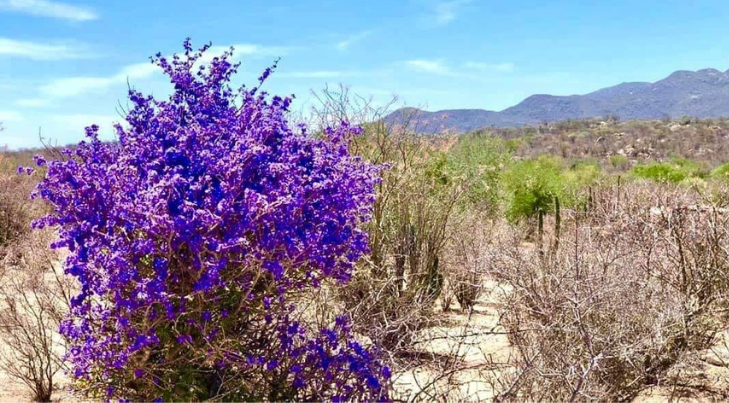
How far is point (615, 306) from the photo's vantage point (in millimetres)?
5473

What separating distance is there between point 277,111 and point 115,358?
73.6 inches

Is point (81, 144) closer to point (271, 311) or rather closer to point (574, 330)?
point (271, 311)

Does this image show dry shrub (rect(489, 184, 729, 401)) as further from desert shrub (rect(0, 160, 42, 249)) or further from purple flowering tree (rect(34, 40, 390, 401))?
desert shrub (rect(0, 160, 42, 249))

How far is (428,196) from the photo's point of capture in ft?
30.4

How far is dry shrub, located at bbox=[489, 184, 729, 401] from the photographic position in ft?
15.9

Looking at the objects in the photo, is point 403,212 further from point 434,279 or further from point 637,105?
point 637,105

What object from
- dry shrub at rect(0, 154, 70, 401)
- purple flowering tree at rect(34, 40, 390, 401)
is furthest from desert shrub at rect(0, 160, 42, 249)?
purple flowering tree at rect(34, 40, 390, 401)

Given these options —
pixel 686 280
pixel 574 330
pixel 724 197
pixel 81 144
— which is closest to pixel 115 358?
pixel 81 144

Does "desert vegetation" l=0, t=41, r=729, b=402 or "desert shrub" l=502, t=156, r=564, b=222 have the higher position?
"desert vegetation" l=0, t=41, r=729, b=402

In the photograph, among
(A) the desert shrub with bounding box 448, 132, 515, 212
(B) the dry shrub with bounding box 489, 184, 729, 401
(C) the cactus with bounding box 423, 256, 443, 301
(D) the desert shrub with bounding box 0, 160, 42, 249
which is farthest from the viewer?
(A) the desert shrub with bounding box 448, 132, 515, 212

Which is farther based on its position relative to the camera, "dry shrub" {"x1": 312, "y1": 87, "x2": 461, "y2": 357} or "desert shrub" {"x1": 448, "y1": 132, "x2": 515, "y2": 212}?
"desert shrub" {"x1": 448, "y1": 132, "x2": 515, "y2": 212}

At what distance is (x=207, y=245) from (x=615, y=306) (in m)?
3.09

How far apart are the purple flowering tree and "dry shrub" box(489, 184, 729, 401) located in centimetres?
119

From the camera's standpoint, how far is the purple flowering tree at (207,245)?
13.4 feet
